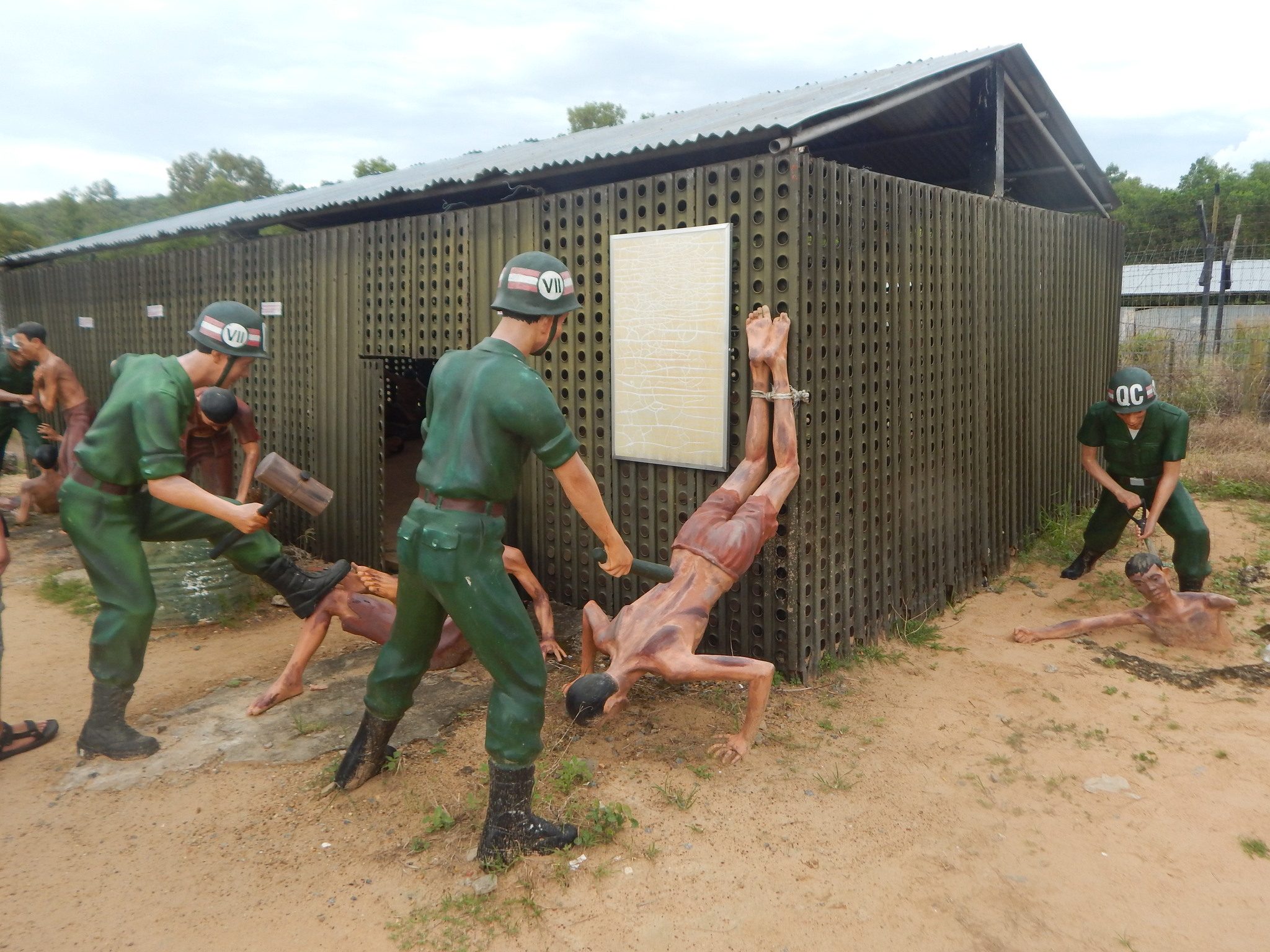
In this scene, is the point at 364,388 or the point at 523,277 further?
the point at 364,388

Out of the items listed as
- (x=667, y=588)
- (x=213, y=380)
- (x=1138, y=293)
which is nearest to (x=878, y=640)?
(x=667, y=588)

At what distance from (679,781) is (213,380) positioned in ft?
10.4

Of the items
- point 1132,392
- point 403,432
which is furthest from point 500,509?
point 403,432

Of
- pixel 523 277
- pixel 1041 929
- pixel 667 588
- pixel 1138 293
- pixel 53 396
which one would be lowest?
pixel 1041 929

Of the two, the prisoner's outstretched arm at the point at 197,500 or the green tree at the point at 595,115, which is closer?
the prisoner's outstretched arm at the point at 197,500

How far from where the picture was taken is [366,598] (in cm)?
492

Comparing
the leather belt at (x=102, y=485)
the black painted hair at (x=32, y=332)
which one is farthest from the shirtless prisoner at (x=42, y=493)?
the leather belt at (x=102, y=485)

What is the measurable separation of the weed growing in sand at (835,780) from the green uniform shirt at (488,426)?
2.03 meters

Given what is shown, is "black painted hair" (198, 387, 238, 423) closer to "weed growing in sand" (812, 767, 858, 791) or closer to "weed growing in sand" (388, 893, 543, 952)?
"weed growing in sand" (388, 893, 543, 952)

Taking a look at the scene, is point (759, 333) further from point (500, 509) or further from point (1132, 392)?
point (1132, 392)

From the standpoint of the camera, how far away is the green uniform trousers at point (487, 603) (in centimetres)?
325

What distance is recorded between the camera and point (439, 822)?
357 centimetres

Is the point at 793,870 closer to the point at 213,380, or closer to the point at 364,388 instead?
the point at 213,380

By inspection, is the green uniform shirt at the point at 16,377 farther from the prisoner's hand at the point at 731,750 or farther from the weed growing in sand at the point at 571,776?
the prisoner's hand at the point at 731,750
